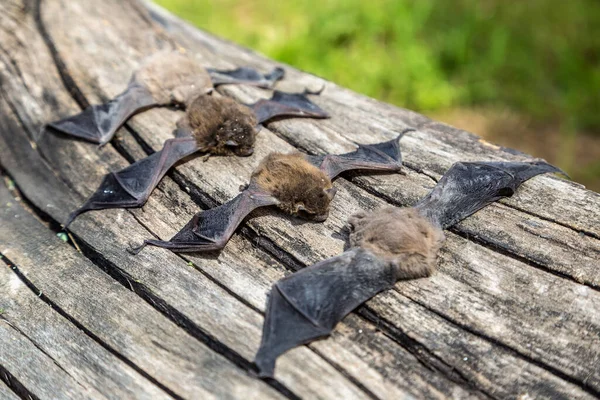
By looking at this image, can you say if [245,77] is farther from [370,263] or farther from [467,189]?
[370,263]

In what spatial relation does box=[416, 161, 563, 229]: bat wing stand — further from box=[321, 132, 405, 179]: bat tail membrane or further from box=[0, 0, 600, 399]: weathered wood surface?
box=[321, 132, 405, 179]: bat tail membrane

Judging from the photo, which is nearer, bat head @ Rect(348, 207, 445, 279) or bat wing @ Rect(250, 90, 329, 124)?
bat head @ Rect(348, 207, 445, 279)

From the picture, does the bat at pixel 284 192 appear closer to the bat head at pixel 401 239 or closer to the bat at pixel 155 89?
the bat head at pixel 401 239

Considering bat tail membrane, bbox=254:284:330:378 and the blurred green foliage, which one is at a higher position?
the blurred green foliage

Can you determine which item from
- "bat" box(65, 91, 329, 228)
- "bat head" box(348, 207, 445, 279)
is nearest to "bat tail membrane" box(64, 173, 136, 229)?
"bat" box(65, 91, 329, 228)

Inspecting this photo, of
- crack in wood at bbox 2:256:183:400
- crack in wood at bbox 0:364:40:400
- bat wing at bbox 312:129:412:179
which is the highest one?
bat wing at bbox 312:129:412:179

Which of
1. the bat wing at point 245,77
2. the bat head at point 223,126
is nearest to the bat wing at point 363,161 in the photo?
the bat head at point 223,126

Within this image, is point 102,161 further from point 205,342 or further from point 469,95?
point 469,95

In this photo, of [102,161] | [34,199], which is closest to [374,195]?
[102,161]
